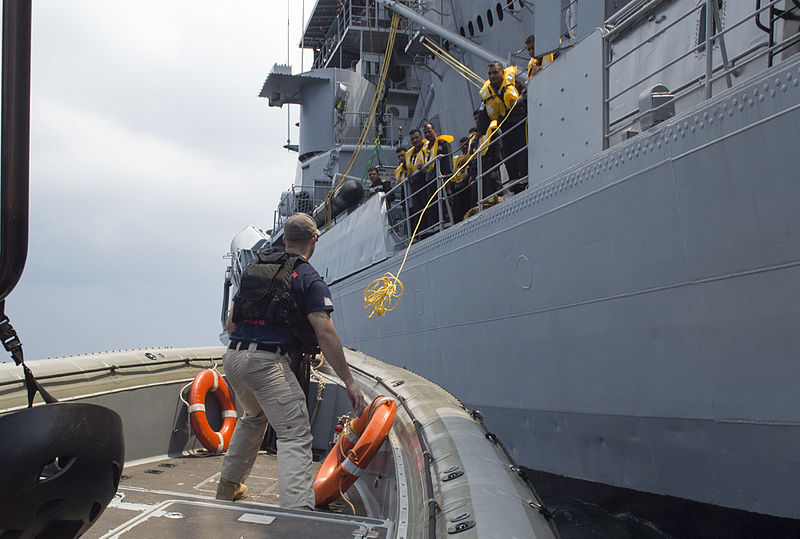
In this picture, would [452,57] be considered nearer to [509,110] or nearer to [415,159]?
[415,159]

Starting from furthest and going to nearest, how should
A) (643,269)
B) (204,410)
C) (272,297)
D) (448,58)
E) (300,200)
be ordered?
(300,200), (448,58), (204,410), (643,269), (272,297)

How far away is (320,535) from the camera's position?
7.14 feet

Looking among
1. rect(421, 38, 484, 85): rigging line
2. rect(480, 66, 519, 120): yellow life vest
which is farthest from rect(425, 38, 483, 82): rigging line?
rect(480, 66, 519, 120): yellow life vest

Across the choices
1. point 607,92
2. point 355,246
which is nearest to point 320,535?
point 607,92

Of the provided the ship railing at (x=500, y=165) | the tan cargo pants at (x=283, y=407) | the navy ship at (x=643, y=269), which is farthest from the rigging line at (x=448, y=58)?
the tan cargo pants at (x=283, y=407)

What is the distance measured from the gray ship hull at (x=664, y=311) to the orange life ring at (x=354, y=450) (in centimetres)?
181

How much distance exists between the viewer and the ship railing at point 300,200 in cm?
1504

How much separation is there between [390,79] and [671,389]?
15.1 meters

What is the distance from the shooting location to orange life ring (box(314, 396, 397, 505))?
3.26m

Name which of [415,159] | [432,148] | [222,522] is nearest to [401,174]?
[415,159]

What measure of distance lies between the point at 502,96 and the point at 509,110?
0.18 metres

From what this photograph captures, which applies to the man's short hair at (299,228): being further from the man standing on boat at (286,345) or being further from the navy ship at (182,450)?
the navy ship at (182,450)

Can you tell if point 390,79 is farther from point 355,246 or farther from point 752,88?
point 752,88

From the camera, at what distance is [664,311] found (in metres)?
3.99
